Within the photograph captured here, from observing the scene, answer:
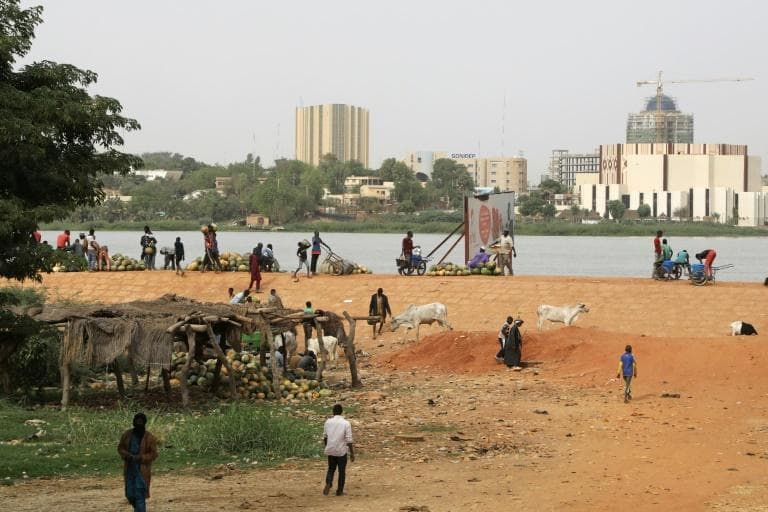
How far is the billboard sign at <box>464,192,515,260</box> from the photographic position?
40031 mm

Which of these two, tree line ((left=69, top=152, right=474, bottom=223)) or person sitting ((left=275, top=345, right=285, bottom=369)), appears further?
tree line ((left=69, top=152, right=474, bottom=223))

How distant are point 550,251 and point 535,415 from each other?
71829 mm

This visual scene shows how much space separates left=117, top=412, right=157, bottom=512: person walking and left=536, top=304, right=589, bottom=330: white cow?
18182mm

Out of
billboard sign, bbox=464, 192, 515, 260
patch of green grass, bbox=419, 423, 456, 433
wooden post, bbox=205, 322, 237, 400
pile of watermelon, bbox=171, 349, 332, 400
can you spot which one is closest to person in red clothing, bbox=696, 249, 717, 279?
billboard sign, bbox=464, 192, 515, 260

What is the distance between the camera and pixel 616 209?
155 m

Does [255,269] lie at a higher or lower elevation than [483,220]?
lower

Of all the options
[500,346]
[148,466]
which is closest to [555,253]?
[500,346]

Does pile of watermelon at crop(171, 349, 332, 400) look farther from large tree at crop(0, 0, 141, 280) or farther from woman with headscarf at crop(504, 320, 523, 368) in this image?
large tree at crop(0, 0, 141, 280)

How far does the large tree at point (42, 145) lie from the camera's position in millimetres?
15234

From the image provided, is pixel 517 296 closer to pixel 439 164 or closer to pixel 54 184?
pixel 54 184

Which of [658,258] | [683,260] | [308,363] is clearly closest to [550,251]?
[658,258]

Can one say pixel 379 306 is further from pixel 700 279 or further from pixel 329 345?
pixel 700 279

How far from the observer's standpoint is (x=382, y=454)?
18.4 metres

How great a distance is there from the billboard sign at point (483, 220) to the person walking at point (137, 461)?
26.5 meters
